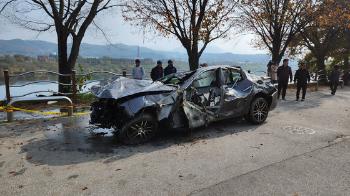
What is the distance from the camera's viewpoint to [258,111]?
8.40m

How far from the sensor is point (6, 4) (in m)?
14.1

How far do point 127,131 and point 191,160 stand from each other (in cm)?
159

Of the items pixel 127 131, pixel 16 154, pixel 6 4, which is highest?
pixel 6 4

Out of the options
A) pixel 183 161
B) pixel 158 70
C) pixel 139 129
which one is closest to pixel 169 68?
pixel 158 70

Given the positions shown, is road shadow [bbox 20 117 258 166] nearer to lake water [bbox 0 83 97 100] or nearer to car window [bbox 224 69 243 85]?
car window [bbox 224 69 243 85]

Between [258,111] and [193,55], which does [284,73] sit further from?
[258,111]

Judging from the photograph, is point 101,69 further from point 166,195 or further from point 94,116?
point 166,195

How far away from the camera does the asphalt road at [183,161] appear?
452 cm

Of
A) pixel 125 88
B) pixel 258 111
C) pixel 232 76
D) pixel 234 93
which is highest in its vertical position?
pixel 232 76

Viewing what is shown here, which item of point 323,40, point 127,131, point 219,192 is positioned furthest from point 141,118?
point 323,40

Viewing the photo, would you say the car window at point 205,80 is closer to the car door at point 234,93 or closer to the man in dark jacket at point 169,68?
the car door at point 234,93

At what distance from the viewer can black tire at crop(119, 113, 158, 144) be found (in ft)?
21.1

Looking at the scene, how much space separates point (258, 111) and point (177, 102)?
2.73 metres

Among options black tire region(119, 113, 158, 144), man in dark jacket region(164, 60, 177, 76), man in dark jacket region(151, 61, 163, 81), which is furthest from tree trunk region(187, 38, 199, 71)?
black tire region(119, 113, 158, 144)
